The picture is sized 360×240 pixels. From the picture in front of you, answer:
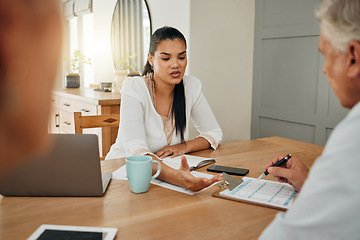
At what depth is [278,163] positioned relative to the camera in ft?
3.89

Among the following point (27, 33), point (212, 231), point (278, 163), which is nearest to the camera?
point (27, 33)

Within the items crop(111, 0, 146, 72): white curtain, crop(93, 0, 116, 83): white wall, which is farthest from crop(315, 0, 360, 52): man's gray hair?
crop(93, 0, 116, 83): white wall

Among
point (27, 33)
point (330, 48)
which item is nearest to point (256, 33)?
point (330, 48)

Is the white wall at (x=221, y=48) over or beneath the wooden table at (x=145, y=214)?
over

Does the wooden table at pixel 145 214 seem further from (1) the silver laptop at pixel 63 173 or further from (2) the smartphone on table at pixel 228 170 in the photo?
(2) the smartphone on table at pixel 228 170

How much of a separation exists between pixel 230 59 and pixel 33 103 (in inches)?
108

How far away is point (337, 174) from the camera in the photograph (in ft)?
1.64

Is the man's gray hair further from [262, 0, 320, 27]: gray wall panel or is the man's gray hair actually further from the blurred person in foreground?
[262, 0, 320, 27]: gray wall panel

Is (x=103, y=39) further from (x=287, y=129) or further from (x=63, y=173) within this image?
(x=63, y=173)

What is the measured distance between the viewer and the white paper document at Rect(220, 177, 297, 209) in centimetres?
98

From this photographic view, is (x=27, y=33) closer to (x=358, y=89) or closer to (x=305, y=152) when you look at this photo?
(x=358, y=89)

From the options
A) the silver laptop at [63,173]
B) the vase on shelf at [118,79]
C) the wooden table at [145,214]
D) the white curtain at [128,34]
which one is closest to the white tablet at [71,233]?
the wooden table at [145,214]

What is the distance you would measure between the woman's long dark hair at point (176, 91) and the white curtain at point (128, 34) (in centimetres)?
176

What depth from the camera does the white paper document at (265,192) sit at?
980 millimetres
